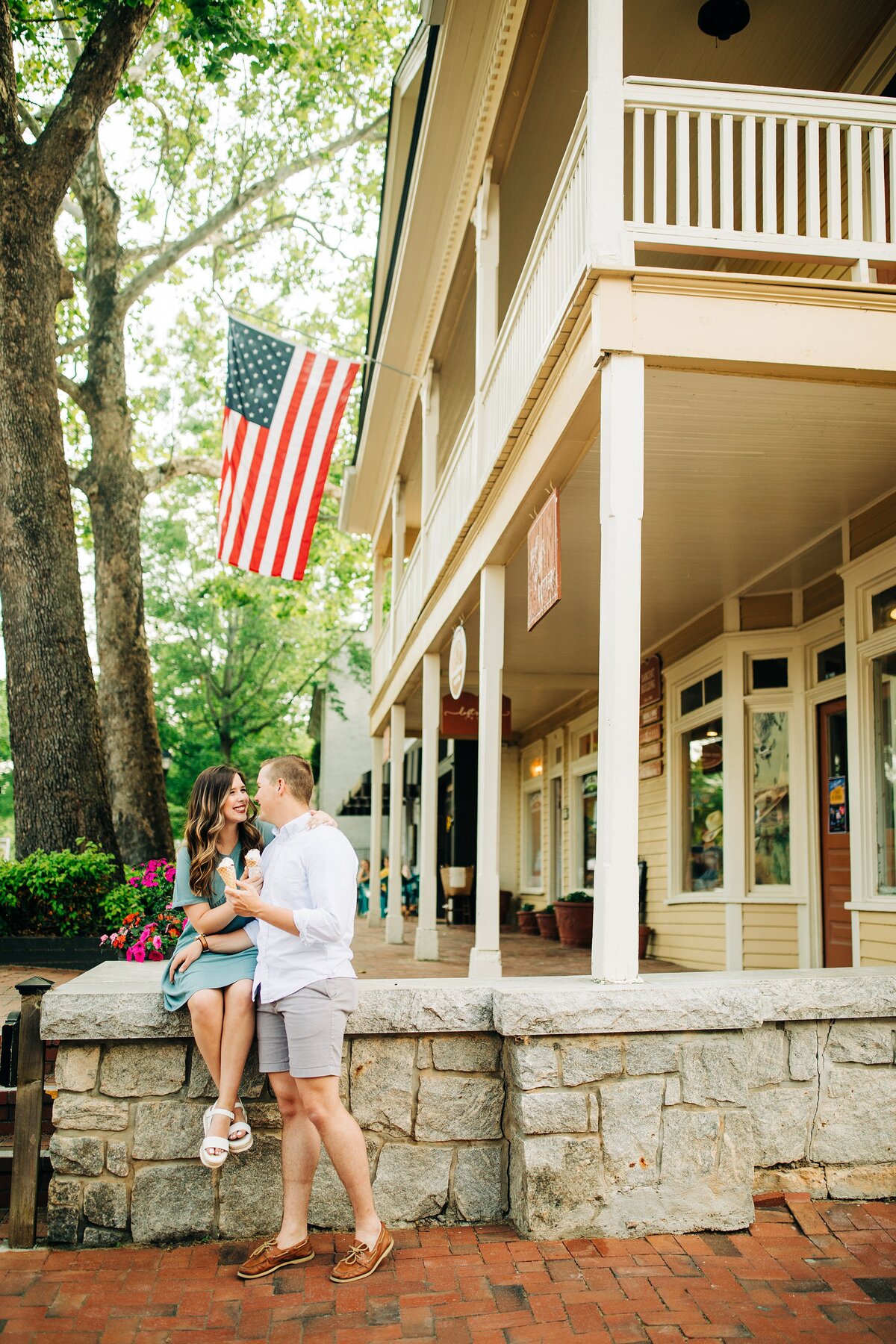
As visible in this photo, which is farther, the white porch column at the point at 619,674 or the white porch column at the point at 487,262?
the white porch column at the point at 487,262

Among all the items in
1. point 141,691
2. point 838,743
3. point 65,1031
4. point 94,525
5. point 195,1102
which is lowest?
point 195,1102

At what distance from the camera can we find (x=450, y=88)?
8547 millimetres

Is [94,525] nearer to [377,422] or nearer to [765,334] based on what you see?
[377,422]

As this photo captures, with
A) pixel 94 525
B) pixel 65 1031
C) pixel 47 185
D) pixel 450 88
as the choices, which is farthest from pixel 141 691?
pixel 65 1031

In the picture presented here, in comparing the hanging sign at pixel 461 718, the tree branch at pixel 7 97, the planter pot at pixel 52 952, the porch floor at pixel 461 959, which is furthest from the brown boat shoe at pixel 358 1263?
the tree branch at pixel 7 97

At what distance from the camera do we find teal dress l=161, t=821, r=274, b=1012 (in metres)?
4.38

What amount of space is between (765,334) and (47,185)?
8.45 metres

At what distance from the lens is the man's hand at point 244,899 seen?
399 centimetres

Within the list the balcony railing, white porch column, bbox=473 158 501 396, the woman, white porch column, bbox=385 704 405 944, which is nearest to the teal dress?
the woman

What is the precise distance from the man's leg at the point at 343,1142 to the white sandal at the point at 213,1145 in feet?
1.12

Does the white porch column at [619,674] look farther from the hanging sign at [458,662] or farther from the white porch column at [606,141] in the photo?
the hanging sign at [458,662]

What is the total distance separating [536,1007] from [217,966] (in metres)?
1.25

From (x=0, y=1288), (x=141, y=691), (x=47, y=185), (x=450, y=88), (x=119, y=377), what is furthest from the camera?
(x=119, y=377)

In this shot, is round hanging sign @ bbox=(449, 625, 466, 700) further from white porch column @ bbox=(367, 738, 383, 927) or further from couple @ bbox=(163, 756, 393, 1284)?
white porch column @ bbox=(367, 738, 383, 927)
